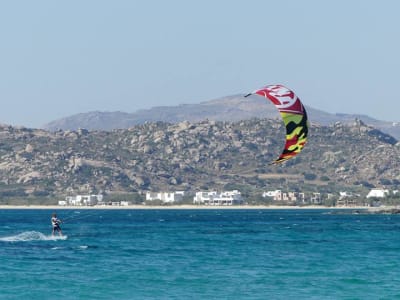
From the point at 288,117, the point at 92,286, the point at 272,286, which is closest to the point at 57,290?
the point at 92,286

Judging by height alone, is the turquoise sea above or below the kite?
below

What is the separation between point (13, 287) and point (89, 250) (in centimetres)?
2479

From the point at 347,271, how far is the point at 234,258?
1150cm

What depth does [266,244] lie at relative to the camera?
91.0 metres

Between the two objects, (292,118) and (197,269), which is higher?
(292,118)

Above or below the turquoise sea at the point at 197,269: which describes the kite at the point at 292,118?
above

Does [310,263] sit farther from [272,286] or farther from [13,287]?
[13,287]

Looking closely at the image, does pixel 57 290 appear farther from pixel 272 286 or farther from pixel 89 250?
pixel 89 250

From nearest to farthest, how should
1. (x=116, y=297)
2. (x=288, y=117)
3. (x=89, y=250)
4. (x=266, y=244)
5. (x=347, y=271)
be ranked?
1. (x=116, y=297)
2. (x=288, y=117)
3. (x=347, y=271)
4. (x=89, y=250)
5. (x=266, y=244)

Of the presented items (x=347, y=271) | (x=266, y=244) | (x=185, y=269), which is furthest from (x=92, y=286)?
(x=266, y=244)

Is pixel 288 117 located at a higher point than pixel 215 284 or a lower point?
higher

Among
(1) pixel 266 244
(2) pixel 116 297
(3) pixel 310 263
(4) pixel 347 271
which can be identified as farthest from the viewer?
(1) pixel 266 244

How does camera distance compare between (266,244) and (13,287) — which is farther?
(266,244)

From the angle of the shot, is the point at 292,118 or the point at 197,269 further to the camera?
the point at 197,269
